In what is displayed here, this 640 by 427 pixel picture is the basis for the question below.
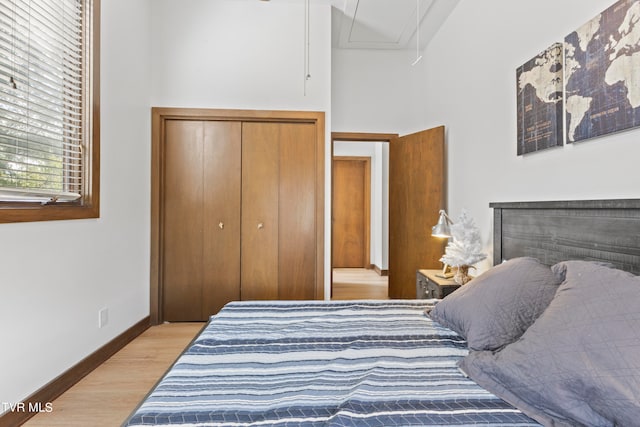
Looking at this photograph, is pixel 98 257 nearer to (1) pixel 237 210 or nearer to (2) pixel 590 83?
(1) pixel 237 210

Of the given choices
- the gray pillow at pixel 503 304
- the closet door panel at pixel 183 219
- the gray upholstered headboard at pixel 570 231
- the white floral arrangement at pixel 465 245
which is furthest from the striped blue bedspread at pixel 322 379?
the closet door panel at pixel 183 219

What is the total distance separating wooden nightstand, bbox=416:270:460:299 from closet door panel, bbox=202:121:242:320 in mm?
1689

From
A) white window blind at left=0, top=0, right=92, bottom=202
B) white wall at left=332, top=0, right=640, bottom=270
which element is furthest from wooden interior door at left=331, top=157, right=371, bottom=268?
white window blind at left=0, top=0, right=92, bottom=202

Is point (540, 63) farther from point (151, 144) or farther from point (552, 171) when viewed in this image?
point (151, 144)

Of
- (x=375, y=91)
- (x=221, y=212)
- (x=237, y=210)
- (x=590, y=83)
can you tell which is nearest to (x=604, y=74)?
(x=590, y=83)

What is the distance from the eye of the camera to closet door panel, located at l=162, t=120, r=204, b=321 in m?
3.12

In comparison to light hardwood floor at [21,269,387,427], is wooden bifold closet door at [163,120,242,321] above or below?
above

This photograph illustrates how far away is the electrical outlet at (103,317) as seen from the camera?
231 centimetres

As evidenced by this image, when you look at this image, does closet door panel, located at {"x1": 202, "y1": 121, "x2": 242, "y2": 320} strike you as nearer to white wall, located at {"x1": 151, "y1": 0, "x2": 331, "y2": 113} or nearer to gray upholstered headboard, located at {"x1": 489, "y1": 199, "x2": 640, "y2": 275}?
white wall, located at {"x1": 151, "y1": 0, "x2": 331, "y2": 113}

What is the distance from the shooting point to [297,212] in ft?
10.4

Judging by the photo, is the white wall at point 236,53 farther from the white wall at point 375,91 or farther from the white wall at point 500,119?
the white wall at point 500,119

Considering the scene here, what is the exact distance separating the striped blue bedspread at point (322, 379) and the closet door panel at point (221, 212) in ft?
5.34

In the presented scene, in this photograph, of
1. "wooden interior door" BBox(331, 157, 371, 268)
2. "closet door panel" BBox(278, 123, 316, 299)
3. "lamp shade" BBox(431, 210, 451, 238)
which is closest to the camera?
"lamp shade" BBox(431, 210, 451, 238)

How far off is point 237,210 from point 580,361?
2780 mm
